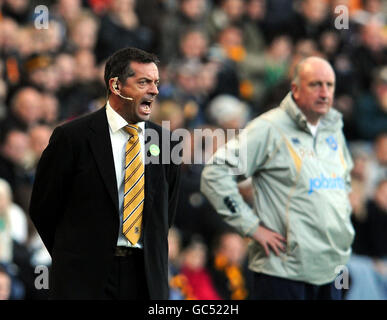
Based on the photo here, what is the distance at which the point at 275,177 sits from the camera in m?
6.73

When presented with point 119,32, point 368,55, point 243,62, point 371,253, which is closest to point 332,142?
point 371,253

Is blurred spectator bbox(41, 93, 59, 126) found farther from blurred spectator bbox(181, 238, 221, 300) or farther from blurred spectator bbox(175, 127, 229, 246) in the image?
blurred spectator bbox(181, 238, 221, 300)

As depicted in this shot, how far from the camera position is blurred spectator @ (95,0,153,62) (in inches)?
456

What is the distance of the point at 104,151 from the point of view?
5535 millimetres

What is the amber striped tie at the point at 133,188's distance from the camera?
5473mm

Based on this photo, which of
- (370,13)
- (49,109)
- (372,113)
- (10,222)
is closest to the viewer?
(10,222)

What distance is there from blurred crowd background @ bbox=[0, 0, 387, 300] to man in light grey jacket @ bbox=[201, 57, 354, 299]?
2114 millimetres

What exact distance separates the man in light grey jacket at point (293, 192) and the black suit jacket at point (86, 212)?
1.21 m

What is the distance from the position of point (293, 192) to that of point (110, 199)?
64.5 inches

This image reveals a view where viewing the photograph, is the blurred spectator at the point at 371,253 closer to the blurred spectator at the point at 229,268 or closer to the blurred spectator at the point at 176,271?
the blurred spectator at the point at 229,268

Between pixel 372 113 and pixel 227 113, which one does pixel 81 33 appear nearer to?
pixel 227 113

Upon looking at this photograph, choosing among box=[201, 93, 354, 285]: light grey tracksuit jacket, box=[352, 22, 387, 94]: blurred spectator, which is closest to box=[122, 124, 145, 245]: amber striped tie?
box=[201, 93, 354, 285]: light grey tracksuit jacket
